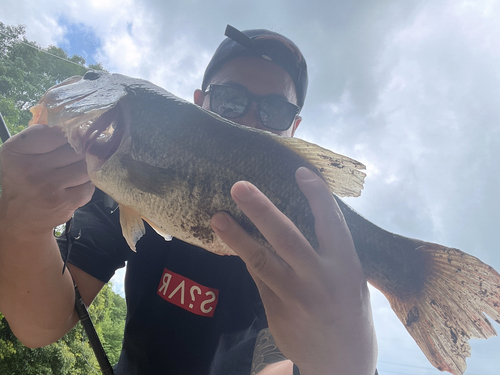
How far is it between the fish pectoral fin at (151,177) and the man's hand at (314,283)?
1.20 feet

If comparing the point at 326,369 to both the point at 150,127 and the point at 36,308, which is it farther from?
the point at 36,308

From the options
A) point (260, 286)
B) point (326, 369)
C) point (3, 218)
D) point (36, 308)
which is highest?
point (260, 286)

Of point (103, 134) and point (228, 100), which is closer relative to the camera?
point (103, 134)

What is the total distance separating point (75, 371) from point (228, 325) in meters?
11.6

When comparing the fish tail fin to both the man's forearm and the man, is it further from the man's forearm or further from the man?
the man's forearm

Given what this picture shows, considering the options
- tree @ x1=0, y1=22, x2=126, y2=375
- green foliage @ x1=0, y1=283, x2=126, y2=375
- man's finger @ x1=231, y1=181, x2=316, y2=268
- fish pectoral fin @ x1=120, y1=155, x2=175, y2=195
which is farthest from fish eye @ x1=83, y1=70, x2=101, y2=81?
tree @ x1=0, y1=22, x2=126, y2=375

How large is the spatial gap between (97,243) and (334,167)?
204cm

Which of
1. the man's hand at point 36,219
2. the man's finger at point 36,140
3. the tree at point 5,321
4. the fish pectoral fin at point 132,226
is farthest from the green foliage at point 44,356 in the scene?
the man's finger at point 36,140

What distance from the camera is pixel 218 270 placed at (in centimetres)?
228

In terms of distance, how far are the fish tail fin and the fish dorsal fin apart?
535 millimetres

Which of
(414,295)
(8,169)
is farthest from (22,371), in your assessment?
(414,295)

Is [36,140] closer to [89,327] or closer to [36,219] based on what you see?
[36,219]

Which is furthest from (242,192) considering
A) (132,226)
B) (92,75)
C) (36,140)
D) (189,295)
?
(92,75)

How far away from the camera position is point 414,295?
4.80 ft
